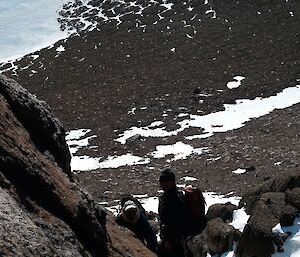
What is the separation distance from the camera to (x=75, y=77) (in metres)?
48.2

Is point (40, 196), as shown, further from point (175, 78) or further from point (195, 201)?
point (175, 78)

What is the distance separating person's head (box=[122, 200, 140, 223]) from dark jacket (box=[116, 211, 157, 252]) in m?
0.10

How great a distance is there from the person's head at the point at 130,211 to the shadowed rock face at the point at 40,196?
0.90 ft

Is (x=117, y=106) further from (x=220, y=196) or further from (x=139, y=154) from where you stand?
(x=220, y=196)

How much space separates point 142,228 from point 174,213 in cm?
74

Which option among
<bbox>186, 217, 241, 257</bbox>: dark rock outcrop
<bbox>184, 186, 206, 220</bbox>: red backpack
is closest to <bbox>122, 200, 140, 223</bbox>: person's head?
<bbox>184, 186, 206, 220</bbox>: red backpack

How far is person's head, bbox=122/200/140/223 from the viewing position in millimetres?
7765

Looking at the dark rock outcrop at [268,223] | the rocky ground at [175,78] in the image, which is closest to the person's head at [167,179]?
the dark rock outcrop at [268,223]

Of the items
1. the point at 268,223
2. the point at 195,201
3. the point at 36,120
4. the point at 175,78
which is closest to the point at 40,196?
the point at 36,120

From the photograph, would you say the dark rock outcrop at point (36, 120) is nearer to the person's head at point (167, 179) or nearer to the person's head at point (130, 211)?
the person's head at point (130, 211)

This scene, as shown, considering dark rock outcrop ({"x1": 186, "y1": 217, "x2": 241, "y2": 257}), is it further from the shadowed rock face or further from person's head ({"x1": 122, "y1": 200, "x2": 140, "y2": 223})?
the shadowed rock face

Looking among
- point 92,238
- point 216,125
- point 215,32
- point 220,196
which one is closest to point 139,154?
point 216,125

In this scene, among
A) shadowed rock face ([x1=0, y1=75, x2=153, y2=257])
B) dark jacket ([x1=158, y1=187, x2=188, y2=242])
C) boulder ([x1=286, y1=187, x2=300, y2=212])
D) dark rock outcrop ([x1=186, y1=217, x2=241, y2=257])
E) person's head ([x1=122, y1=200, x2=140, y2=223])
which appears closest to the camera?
shadowed rock face ([x1=0, y1=75, x2=153, y2=257])

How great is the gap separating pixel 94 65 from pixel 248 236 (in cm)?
4121
